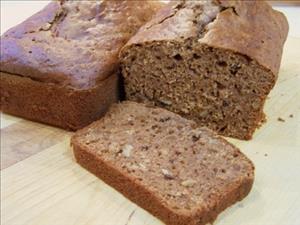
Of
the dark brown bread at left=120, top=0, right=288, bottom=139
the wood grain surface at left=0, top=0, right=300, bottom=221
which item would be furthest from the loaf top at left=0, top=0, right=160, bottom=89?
the wood grain surface at left=0, top=0, right=300, bottom=221

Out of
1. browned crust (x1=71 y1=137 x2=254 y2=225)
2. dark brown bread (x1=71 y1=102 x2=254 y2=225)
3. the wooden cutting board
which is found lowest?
the wooden cutting board

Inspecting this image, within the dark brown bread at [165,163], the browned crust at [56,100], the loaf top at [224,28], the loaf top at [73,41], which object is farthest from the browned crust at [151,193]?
the loaf top at [224,28]

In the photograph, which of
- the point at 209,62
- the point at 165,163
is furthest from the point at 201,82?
the point at 165,163

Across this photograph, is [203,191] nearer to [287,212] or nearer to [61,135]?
[287,212]

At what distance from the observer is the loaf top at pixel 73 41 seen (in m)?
1.84

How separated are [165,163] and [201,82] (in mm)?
400

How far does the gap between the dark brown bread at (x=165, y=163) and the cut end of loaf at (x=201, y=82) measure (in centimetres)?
11

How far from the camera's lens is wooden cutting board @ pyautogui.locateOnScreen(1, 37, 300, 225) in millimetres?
1513

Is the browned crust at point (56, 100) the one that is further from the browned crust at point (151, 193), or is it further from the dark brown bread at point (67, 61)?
the browned crust at point (151, 193)

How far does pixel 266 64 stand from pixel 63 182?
87cm

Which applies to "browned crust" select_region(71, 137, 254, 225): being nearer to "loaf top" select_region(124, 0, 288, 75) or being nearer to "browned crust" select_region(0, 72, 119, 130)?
"browned crust" select_region(0, 72, 119, 130)

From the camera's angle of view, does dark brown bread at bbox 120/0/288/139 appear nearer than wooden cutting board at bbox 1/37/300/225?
No

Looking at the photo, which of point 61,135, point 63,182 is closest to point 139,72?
point 61,135

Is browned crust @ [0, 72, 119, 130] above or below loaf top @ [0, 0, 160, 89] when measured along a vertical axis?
below
